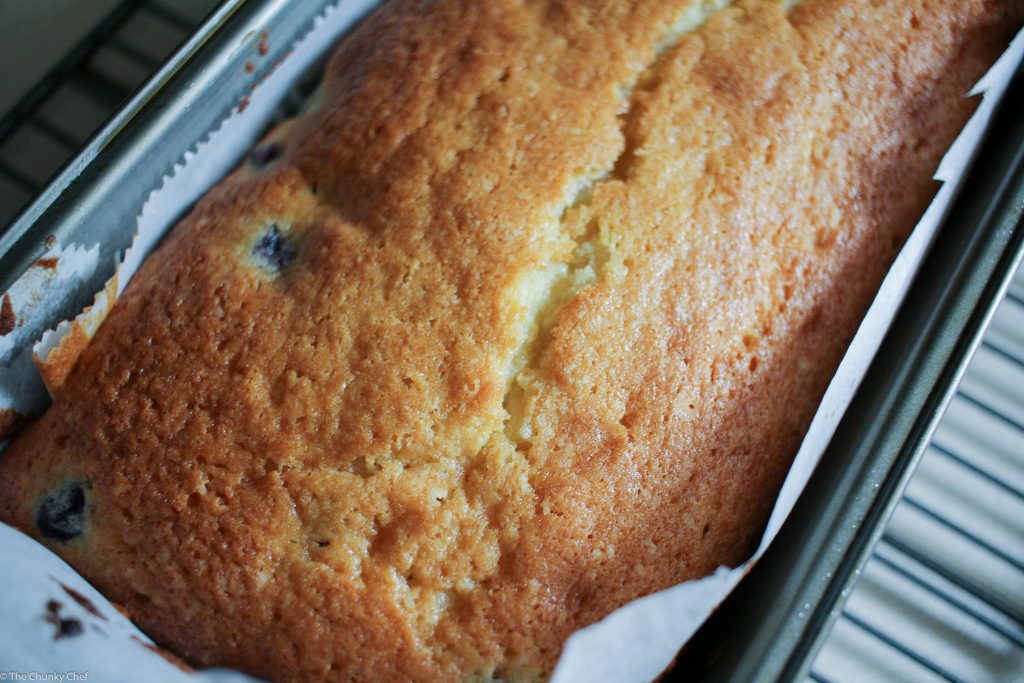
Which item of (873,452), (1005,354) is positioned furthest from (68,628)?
(1005,354)

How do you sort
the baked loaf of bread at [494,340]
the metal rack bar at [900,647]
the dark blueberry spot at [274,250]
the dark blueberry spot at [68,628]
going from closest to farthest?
the dark blueberry spot at [68,628], the baked loaf of bread at [494,340], the dark blueberry spot at [274,250], the metal rack bar at [900,647]

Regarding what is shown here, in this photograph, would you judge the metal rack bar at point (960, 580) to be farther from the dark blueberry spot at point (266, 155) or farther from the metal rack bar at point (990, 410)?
the dark blueberry spot at point (266, 155)

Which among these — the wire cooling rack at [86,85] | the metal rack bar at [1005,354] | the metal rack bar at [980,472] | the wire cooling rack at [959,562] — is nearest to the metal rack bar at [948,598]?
the wire cooling rack at [959,562]

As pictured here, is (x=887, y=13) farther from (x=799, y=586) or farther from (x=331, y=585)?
(x=331, y=585)

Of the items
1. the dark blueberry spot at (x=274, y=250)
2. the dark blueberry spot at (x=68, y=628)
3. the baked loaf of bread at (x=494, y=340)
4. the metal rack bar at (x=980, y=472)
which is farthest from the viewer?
the metal rack bar at (x=980, y=472)

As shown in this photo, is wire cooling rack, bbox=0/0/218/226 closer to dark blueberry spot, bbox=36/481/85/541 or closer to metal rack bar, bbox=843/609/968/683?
dark blueberry spot, bbox=36/481/85/541

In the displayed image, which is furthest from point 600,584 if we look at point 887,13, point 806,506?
point 887,13

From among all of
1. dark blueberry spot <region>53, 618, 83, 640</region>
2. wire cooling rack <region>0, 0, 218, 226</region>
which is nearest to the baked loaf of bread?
dark blueberry spot <region>53, 618, 83, 640</region>

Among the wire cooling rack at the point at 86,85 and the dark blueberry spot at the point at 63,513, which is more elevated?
the wire cooling rack at the point at 86,85
